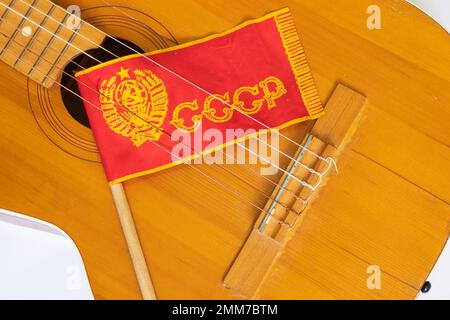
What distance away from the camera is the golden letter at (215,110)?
84 cm

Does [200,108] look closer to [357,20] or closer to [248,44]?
[248,44]

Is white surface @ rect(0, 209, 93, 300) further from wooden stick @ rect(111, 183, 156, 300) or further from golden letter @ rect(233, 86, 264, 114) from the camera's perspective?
golden letter @ rect(233, 86, 264, 114)

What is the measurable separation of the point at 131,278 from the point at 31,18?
0.51 metres

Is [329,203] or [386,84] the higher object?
[386,84]

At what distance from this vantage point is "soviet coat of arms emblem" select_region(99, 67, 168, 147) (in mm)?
840

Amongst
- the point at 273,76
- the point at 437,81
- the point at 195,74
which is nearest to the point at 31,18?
the point at 195,74

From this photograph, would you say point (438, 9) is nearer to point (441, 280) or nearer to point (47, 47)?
point (441, 280)

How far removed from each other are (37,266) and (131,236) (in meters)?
0.44

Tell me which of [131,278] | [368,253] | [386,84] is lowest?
[131,278]

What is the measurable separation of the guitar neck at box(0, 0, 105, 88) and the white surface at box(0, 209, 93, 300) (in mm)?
447

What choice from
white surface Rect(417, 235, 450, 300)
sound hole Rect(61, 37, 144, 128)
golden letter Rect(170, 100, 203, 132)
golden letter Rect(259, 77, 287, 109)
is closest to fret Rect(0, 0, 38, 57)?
sound hole Rect(61, 37, 144, 128)

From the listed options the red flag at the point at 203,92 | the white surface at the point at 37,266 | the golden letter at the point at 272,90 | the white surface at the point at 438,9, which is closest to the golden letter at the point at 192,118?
the red flag at the point at 203,92

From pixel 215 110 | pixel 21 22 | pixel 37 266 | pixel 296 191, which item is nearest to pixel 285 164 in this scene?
pixel 296 191
